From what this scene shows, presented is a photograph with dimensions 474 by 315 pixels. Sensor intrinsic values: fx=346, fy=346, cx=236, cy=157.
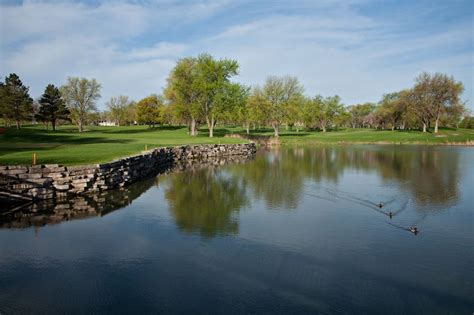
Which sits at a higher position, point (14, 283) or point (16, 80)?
point (16, 80)

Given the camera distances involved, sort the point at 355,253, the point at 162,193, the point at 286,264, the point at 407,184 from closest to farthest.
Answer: the point at 286,264, the point at 355,253, the point at 162,193, the point at 407,184

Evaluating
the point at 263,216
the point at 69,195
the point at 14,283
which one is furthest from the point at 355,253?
the point at 69,195

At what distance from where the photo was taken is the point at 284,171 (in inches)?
1160

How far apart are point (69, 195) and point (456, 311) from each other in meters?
18.1

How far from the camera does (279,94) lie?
79062 millimetres

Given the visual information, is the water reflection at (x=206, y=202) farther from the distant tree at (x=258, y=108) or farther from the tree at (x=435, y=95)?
the tree at (x=435, y=95)

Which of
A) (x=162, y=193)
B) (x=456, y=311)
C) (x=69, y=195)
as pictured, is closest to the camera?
(x=456, y=311)

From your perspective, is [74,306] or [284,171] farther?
[284,171]

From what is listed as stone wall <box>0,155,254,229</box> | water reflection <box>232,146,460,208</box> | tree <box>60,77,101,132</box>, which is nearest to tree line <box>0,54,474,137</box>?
tree <box>60,77,101,132</box>

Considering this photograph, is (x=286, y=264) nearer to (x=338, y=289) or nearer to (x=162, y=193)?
(x=338, y=289)

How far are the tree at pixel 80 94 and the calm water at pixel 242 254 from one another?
67.8 m

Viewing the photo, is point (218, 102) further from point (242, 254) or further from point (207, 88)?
point (242, 254)

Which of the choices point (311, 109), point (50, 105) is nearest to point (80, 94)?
point (50, 105)

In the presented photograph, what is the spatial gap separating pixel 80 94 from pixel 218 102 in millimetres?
36973
